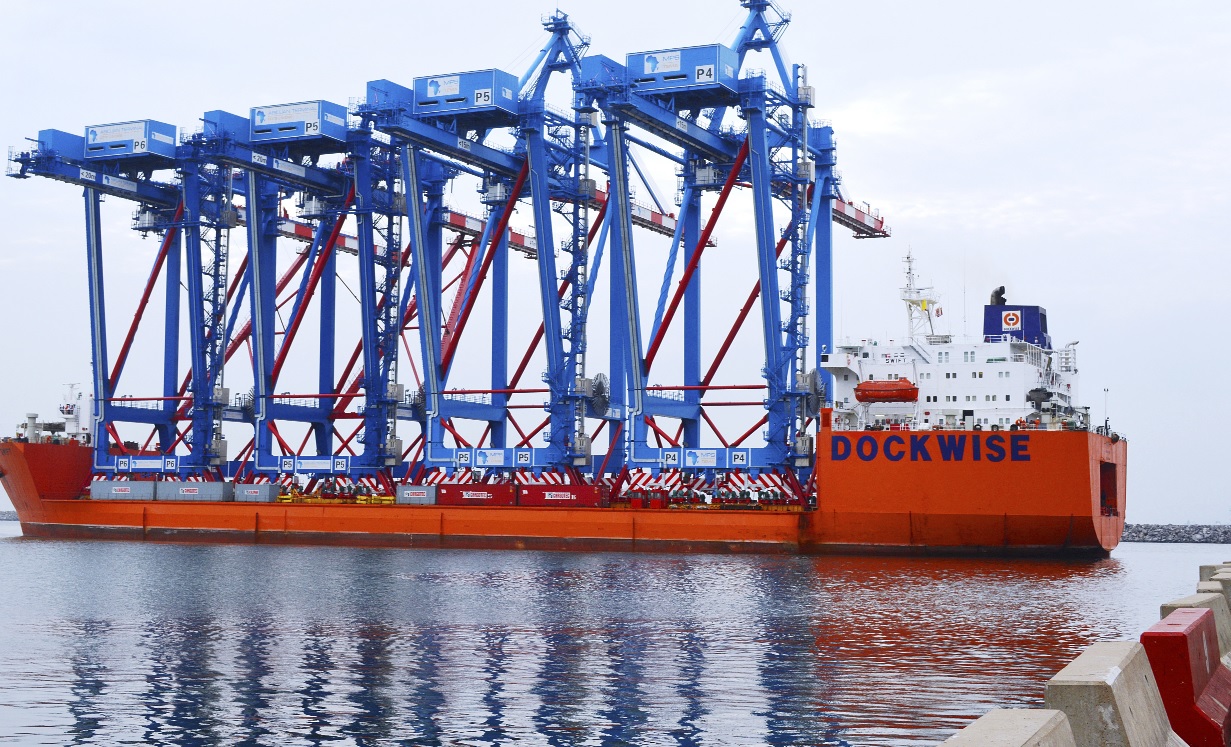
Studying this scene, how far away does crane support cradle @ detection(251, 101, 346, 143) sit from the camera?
47.2 meters

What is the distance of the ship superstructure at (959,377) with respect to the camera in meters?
39.3

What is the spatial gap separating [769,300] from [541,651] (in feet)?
85.4

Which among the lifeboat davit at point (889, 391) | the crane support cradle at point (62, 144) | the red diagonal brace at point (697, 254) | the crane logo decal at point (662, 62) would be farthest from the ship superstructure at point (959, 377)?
the crane support cradle at point (62, 144)

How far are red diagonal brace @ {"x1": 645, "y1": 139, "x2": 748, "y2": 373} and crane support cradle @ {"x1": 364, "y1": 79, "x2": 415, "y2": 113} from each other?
10.4m

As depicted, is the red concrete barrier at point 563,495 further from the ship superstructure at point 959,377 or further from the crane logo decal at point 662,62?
the crane logo decal at point 662,62

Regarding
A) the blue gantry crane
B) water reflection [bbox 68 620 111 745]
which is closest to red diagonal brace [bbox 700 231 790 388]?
→ the blue gantry crane

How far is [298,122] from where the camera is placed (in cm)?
4738

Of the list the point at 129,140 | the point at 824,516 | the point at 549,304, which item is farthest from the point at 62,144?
the point at 824,516

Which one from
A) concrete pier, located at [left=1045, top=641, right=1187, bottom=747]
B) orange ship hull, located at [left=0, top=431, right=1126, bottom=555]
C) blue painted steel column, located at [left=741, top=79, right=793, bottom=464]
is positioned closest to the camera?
concrete pier, located at [left=1045, top=641, right=1187, bottom=747]

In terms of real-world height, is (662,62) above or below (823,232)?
above

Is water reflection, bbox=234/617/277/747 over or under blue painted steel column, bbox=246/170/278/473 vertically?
under

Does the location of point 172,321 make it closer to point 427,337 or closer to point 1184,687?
point 427,337

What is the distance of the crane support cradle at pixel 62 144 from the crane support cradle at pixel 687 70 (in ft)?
73.1

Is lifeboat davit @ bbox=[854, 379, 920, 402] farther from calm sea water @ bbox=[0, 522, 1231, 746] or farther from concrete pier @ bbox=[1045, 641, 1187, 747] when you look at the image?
concrete pier @ bbox=[1045, 641, 1187, 747]
